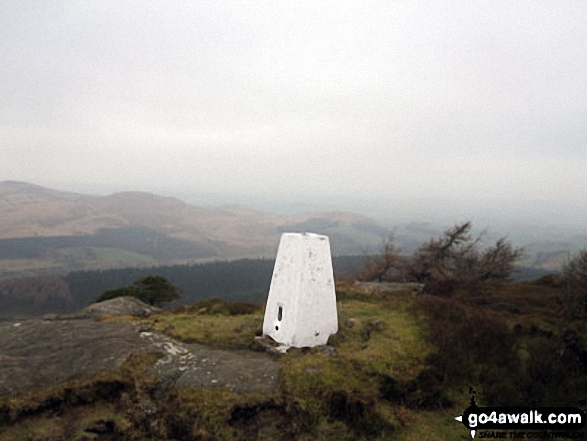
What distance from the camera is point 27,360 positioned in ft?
41.3

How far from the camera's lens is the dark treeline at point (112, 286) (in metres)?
86.2

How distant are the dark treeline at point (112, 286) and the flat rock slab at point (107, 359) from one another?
2260 inches

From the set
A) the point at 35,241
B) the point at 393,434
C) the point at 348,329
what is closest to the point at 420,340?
the point at 348,329

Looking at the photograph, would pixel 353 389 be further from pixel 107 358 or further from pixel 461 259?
pixel 461 259

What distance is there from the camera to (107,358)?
42.1 ft

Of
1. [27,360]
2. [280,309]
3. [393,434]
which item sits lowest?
[393,434]

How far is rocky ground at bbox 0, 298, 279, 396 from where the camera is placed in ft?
37.9

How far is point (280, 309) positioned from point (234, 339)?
2437 millimetres

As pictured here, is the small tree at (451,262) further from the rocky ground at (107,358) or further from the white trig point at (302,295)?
the rocky ground at (107,358)

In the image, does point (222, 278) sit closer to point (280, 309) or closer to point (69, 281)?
point (69, 281)

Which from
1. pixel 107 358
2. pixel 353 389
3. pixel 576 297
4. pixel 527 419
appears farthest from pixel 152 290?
pixel 576 297

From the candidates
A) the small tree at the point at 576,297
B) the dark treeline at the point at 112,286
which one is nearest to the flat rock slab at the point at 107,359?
the small tree at the point at 576,297

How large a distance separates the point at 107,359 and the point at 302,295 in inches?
287

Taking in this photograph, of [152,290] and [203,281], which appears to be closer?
[152,290]
